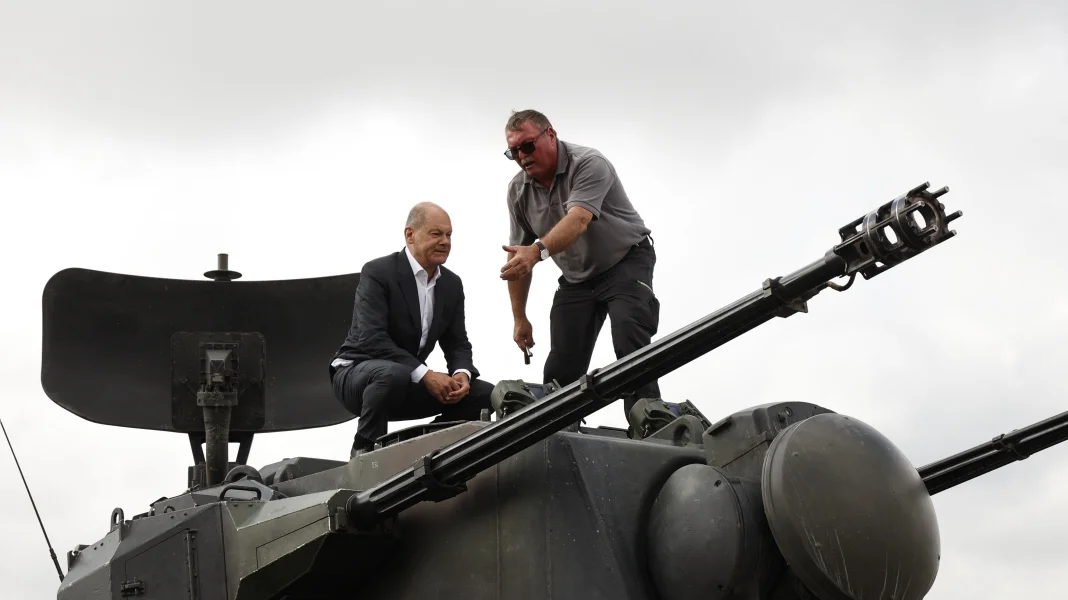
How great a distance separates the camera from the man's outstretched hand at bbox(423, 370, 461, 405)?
8.96m

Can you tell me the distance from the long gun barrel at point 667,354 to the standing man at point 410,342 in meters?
1.08

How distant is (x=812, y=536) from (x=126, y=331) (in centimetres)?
690

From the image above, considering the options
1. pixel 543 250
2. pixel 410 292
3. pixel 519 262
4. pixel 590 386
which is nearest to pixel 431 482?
pixel 590 386

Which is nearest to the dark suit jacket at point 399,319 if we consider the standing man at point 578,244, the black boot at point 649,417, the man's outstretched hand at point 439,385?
the man's outstretched hand at point 439,385

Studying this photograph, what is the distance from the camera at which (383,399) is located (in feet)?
28.7

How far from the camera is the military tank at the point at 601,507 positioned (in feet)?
22.9

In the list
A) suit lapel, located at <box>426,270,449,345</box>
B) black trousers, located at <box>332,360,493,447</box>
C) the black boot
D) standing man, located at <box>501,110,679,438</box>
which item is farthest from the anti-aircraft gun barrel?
suit lapel, located at <box>426,270,449,345</box>

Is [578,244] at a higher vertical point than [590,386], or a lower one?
higher

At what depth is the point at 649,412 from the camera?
339 inches

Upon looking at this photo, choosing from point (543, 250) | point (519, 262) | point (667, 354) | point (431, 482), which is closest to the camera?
point (667, 354)

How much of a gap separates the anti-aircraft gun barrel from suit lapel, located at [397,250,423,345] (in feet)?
9.88

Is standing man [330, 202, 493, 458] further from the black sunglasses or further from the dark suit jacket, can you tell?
the black sunglasses

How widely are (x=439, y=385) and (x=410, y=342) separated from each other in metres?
0.47

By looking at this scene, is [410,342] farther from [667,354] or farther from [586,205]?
[667,354]
